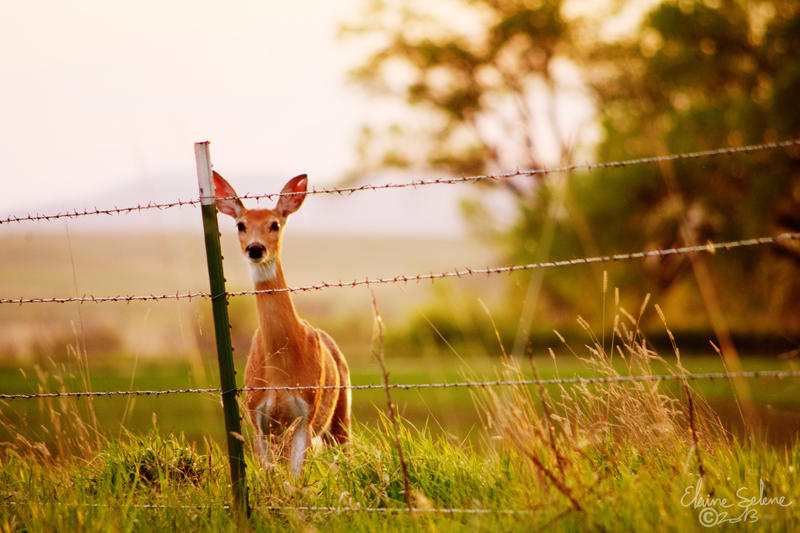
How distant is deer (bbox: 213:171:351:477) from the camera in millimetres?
4891

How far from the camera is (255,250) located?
4.97 meters

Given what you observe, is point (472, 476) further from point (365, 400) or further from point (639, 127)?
point (639, 127)

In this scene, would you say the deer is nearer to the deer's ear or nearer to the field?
the deer's ear

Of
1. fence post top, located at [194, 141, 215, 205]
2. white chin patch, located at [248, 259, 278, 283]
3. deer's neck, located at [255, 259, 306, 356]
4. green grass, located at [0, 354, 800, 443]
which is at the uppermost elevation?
fence post top, located at [194, 141, 215, 205]

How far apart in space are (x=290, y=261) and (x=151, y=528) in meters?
80.2

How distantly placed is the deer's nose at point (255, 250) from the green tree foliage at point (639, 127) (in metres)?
9.09

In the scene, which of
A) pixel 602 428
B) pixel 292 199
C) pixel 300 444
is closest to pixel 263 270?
pixel 292 199

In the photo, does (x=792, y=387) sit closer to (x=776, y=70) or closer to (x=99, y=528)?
(x=776, y=70)

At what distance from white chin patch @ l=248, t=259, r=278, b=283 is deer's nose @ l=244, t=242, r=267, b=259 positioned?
7.0 inches

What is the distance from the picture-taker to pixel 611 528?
3354 millimetres

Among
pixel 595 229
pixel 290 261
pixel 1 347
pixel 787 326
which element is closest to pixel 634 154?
pixel 595 229

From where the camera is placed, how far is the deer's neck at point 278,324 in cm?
507

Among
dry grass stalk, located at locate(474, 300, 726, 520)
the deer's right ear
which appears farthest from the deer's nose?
dry grass stalk, located at locate(474, 300, 726, 520)
